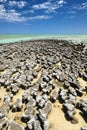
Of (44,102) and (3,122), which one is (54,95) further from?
(3,122)

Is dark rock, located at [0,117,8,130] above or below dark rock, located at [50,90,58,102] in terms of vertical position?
below

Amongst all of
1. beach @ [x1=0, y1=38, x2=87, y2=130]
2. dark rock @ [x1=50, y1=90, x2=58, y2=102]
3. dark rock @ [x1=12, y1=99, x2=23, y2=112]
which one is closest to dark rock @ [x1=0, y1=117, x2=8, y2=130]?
beach @ [x1=0, y1=38, x2=87, y2=130]

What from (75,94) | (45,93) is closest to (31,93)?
(45,93)

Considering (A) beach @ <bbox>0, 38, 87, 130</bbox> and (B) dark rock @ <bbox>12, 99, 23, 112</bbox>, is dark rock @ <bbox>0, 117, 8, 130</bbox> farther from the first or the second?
(B) dark rock @ <bbox>12, 99, 23, 112</bbox>

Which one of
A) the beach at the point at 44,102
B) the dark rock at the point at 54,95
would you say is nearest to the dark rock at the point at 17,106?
the beach at the point at 44,102

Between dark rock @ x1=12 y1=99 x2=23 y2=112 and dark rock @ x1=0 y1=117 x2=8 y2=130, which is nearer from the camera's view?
dark rock @ x1=0 y1=117 x2=8 y2=130

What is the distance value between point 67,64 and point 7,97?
17.7 feet

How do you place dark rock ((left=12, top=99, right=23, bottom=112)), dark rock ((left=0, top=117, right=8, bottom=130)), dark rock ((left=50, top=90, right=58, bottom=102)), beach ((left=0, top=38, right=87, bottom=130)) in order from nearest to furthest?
dark rock ((left=0, top=117, right=8, bottom=130)) → beach ((left=0, top=38, right=87, bottom=130)) → dark rock ((left=12, top=99, right=23, bottom=112)) → dark rock ((left=50, top=90, right=58, bottom=102))

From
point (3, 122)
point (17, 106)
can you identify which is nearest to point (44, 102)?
point (17, 106)

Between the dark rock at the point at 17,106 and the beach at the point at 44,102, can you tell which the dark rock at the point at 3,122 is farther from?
the dark rock at the point at 17,106

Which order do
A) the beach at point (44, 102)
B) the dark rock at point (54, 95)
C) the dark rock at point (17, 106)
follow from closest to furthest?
1. the beach at point (44, 102)
2. the dark rock at point (17, 106)
3. the dark rock at point (54, 95)

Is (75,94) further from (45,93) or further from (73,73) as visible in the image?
(73,73)

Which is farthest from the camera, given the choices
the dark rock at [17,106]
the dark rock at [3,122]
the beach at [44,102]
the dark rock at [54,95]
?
the dark rock at [54,95]

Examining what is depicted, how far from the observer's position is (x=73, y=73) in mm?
10164
